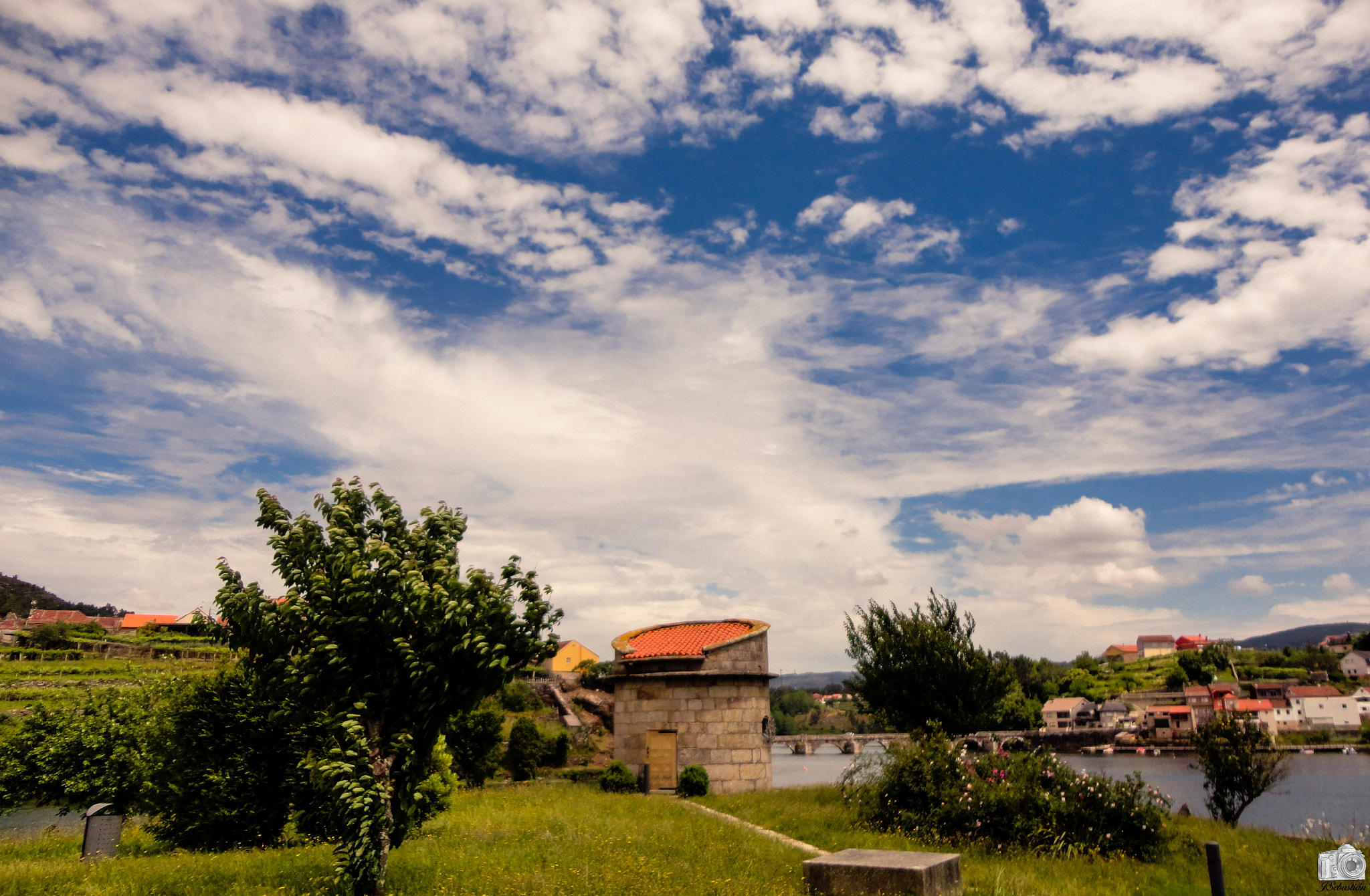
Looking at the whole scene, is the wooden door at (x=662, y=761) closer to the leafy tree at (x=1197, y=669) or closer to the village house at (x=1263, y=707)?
the village house at (x=1263, y=707)

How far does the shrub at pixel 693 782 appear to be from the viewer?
20.5 meters

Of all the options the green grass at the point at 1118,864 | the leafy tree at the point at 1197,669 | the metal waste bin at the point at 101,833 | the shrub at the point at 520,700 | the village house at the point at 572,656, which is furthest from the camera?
the leafy tree at the point at 1197,669

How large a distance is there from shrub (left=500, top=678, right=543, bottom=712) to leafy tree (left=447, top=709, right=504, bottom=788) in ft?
76.3

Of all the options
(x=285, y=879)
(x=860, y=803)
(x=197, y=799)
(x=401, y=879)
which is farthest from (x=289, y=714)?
(x=860, y=803)

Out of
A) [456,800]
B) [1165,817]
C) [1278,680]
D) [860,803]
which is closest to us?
[1165,817]

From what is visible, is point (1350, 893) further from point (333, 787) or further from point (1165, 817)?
point (333, 787)

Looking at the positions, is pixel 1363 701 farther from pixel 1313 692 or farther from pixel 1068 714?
pixel 1068 714

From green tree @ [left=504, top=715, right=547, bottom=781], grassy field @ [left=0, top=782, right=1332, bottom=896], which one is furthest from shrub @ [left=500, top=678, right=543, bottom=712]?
grassy field @ [left=0, top=782, right=1332, bottom=896]

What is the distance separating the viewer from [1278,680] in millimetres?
118562

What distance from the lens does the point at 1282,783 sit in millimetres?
47656

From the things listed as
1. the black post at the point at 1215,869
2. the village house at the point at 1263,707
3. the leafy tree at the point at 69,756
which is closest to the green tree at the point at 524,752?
the leafy tree at the point at 69,756

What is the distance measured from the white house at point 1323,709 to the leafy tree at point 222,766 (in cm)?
13051

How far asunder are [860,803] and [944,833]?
2.70 meters

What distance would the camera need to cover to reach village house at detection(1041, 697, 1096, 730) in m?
115
